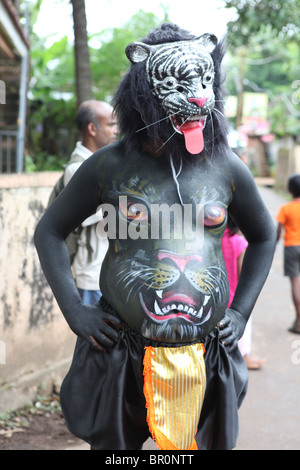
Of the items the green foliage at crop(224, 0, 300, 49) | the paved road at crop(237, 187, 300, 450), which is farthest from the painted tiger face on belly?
the green foliage at crop(224, 0, 300, 49)

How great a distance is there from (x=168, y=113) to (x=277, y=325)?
16.0ft

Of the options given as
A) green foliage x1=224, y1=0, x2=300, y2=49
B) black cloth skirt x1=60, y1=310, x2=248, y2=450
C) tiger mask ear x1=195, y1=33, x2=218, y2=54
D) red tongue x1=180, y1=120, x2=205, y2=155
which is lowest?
black cloth skirt x1=60, y1=310, x2=248, y2=450

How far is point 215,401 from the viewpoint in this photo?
7.02ft

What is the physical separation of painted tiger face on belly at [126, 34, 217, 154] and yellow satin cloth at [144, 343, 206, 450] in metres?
0.69

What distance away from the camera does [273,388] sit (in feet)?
15.2

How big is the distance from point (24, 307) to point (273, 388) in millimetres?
2052

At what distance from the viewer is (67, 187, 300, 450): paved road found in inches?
148

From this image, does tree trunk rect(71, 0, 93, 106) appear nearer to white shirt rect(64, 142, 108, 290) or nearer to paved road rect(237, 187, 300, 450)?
white shirt rect(64, 142, 108, 290)

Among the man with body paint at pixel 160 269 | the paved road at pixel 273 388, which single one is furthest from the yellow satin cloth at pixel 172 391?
the paved road at pixel 273 388

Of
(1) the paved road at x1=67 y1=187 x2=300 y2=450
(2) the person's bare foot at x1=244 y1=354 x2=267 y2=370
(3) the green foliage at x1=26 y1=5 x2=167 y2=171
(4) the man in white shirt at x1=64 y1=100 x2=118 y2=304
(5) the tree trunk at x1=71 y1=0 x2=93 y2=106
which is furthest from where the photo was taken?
(3) the green foliage at x1=26 y1=5 x2=167 y2=171

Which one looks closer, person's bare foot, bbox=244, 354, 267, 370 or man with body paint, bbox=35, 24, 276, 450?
man with body paint, bbox=35, 24, 276, 450

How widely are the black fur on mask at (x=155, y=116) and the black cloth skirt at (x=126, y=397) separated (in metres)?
0.65

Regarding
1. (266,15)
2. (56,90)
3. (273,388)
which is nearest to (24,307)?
(273,388)

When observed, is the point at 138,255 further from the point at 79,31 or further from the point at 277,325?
the point at 277,325
